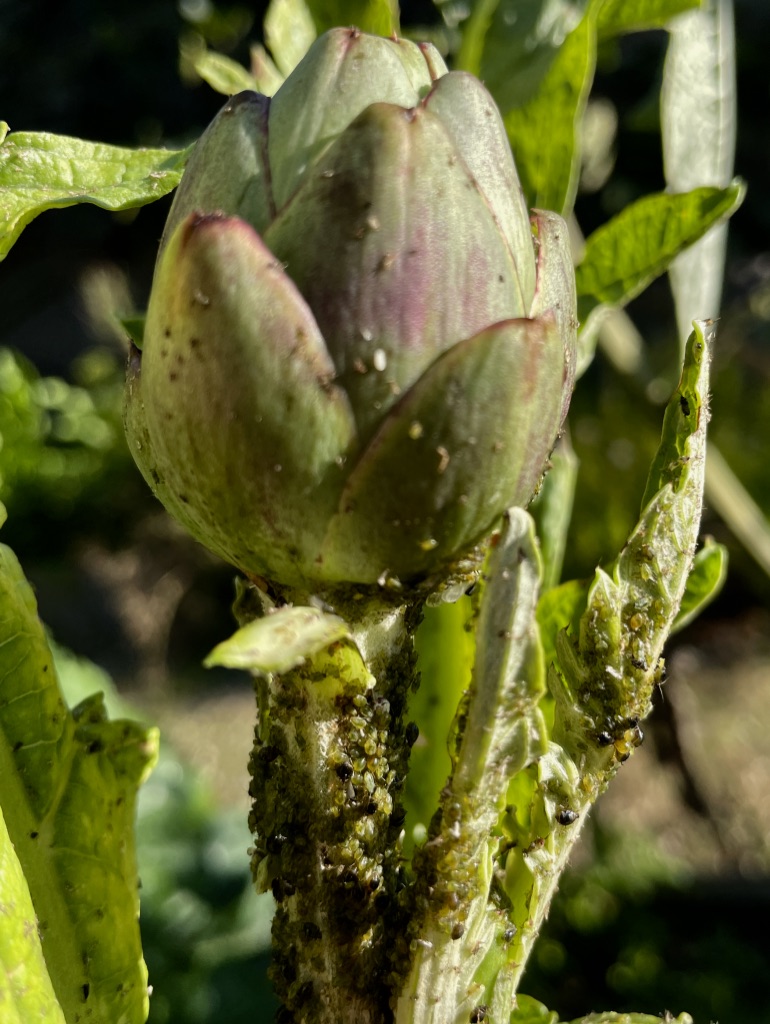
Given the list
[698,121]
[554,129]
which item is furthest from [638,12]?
[698,121]

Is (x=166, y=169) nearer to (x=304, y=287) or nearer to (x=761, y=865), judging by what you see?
(x=304, y=287)

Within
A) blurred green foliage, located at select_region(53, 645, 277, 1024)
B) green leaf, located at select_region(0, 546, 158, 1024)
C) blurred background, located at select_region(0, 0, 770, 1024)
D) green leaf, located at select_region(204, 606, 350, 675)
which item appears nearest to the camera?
green leaf, located at select_region(204, 606, 350, 675)

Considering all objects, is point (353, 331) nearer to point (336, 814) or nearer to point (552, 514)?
point (336, 814)

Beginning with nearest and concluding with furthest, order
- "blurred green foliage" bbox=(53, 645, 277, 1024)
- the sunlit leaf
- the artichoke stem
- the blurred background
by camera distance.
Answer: the artichoke stem → the sunlit leaf → "blurred green foliage" bbox=(53, 645, 277, 1024) → the blurred background

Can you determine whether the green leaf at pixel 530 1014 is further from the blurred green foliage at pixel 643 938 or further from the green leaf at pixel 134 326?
the blurred green foliage at pixel 643 938

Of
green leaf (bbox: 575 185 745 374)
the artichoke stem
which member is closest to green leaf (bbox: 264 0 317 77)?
green leaf (bbox: 575 185 745 374)

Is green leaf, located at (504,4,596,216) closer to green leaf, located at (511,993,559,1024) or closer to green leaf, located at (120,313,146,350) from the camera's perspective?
green leaf, located at (120,313,146,350)

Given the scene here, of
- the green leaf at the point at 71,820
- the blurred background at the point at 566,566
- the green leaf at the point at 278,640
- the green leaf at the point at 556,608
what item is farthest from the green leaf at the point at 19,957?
the blurred background at the point at 566,566
